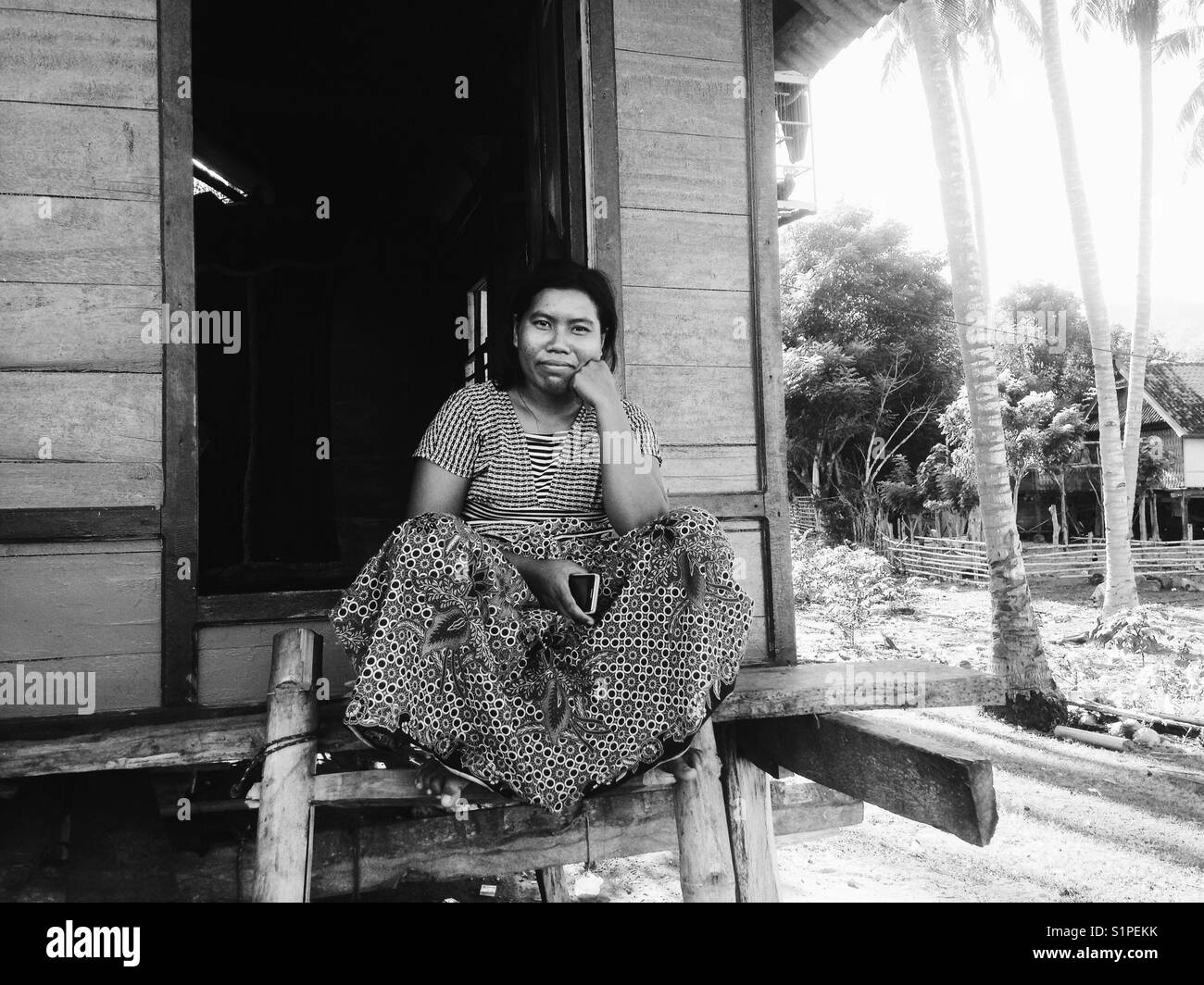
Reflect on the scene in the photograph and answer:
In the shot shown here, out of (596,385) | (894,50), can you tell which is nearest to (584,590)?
(596,385)

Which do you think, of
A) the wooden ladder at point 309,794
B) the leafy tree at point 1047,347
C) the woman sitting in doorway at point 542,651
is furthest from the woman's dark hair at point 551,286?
the leafy tree at point 1047,347

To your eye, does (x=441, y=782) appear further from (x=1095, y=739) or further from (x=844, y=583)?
(x=844, y=583)

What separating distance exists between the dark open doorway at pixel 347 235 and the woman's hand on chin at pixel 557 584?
1790 millimetres

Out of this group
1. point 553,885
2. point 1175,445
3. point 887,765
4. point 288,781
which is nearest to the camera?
point 288,781

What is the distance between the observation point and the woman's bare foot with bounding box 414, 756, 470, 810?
2057 millimetres

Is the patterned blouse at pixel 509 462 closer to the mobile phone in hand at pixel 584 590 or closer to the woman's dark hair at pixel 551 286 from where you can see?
the woman's dark hair at pixel 551 286

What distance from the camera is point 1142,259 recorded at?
575 inches

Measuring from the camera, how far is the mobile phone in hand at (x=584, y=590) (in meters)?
2.09

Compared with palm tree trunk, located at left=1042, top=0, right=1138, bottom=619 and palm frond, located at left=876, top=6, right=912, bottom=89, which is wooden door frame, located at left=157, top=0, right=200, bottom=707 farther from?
palm frond, located at left=876, top=6, right=912, bottom=89

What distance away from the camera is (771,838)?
2994mm

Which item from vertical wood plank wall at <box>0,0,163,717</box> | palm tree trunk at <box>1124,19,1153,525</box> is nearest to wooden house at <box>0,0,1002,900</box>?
vertical wood plank wall at <box>0,0,163,717</box>

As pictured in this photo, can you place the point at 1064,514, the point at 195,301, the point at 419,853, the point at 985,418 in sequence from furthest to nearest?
the point at 1064,514, the point at 985,418, the point at 195,301, the point at 419,853

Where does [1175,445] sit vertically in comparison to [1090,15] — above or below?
below

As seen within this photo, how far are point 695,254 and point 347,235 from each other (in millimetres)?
4525
